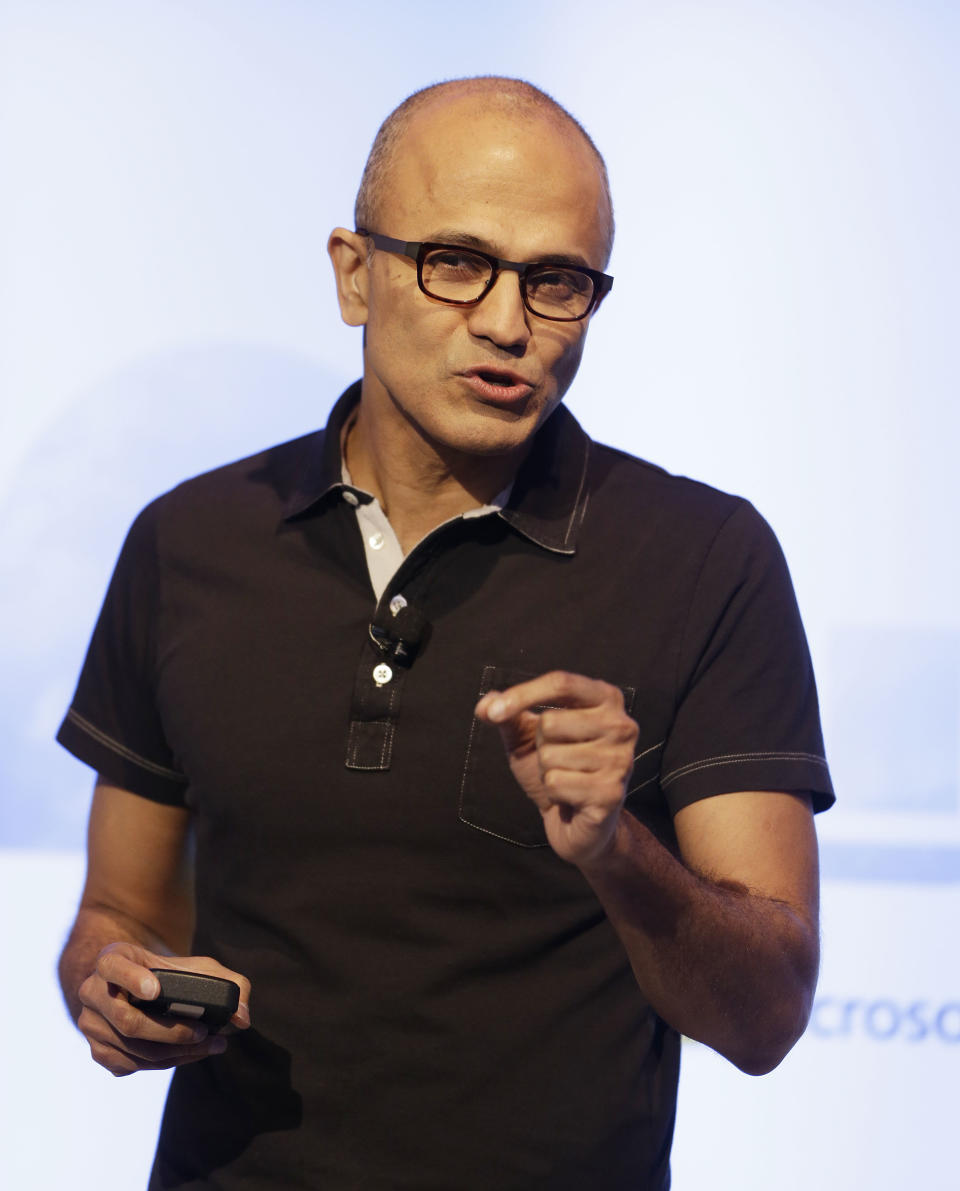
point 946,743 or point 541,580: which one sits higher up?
point 541,580

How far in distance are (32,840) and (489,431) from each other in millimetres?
1250

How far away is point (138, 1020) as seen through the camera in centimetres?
116

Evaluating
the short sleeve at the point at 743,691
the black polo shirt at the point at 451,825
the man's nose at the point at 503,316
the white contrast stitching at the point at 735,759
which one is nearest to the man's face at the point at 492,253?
the man's nose at the point at 503,316

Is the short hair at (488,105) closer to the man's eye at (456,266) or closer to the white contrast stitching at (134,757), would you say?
the man's eye at (456,266)

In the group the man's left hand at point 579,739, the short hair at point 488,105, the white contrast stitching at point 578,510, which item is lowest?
the man's left hand at point 579,739

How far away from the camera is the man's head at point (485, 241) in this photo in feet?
4.25

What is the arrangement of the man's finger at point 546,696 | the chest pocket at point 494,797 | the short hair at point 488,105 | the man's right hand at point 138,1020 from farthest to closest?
1. the short hair at point 488,105
2. the chest pocket at point 494,797
3. the man's right hand at point 138,1020
4. the man's finger at point 546,696

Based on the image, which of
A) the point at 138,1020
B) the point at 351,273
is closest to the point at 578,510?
the point at 351,273

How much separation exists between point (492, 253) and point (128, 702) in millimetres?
632

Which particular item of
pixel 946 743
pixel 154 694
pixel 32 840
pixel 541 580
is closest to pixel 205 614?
pixel 154 694

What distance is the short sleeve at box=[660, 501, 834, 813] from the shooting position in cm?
125

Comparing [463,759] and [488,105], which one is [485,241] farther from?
[463,759]

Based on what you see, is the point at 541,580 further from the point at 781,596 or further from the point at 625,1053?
the point at 625,1053

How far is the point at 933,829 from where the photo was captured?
86.4 inches
